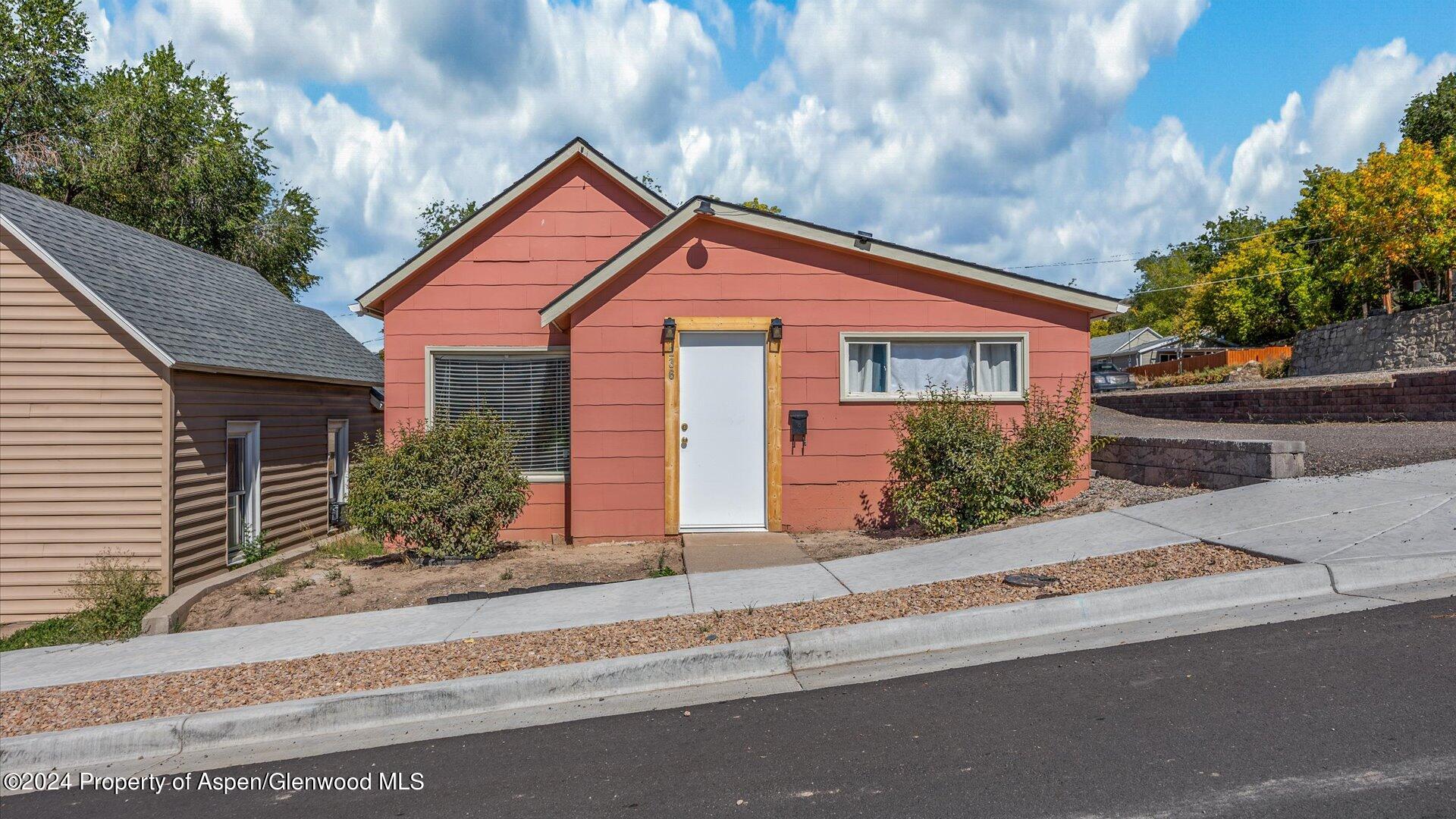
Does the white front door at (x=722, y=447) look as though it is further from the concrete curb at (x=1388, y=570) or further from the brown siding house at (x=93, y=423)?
the brown siding house at (x=93, y=423)

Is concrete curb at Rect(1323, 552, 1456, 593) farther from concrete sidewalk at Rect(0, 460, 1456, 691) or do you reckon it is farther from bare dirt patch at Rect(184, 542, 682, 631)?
bare dirt patch at Rect(184, 542, 682, 631)

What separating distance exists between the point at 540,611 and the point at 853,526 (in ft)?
14.3

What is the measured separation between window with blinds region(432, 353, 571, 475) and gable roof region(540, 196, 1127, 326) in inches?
49.6

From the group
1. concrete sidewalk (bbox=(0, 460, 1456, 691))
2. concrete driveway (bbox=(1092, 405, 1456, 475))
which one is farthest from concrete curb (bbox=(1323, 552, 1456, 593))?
concrete driveway (bbox=(1092, 405, 1456, 475))

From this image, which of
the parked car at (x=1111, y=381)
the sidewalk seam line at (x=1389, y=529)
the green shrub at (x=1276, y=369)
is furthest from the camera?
the parked car at (x=1111, y=381)

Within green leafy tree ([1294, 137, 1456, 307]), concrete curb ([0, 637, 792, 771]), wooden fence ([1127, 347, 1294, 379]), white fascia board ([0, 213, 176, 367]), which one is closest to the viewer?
concrete curb ([0, 637, 792, 771])

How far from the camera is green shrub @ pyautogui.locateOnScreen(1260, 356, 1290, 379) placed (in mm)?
29641

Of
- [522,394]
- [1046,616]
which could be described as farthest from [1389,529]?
[522,394]

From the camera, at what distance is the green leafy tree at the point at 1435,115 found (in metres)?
38.7

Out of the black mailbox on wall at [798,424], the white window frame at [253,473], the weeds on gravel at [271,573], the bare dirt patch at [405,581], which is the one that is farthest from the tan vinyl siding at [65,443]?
the black mailbox on wall at [798,424]

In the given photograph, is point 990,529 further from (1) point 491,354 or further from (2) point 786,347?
(1) point 491,354

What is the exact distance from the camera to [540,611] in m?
7.07

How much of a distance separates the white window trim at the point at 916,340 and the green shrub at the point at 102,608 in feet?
25.2

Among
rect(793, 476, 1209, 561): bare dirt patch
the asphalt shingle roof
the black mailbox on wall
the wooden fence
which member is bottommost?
rect(793, 476, 1209, 561): bare dirt patch
